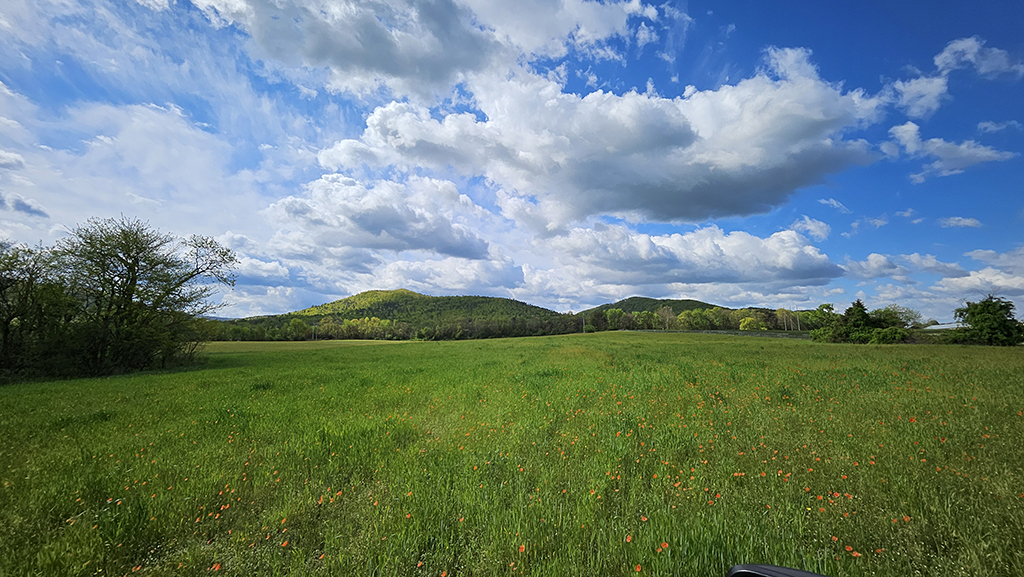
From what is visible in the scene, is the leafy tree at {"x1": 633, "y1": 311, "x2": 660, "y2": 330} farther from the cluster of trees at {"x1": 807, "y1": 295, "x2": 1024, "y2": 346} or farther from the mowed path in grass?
the mowed path in grass

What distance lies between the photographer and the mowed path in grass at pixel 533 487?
370cm

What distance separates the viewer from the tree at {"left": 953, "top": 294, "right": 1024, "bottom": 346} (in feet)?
123

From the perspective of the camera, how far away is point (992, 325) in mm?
37875

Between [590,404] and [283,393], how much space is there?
11.2m

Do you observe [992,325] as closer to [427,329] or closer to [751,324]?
[751,324]

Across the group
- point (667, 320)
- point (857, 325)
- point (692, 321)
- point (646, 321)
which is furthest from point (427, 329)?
point (857, 325)

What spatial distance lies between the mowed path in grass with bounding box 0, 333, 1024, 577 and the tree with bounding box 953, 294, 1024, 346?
45446 millimetres

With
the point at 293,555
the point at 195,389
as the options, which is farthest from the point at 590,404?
the point at 195,389

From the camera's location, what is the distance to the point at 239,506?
5.07 metres

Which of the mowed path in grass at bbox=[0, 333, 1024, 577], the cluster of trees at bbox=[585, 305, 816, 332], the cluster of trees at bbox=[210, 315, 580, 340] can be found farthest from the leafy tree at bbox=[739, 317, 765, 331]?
the mowed path in grass at bbox=[0, 333, 1024, 577]

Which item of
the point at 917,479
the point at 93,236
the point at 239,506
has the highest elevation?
the point at 93,236

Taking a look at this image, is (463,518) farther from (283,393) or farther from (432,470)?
(283,393)

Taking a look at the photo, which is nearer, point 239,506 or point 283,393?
point 239,506

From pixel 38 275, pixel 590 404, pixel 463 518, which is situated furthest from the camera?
pixel 38 275
